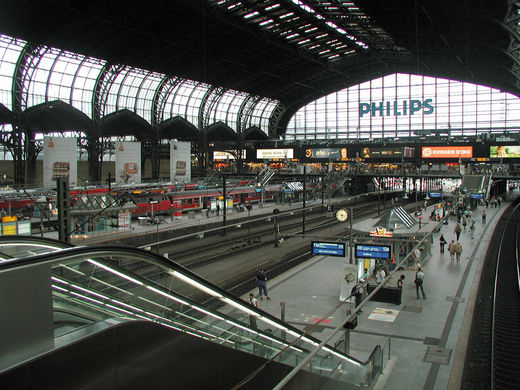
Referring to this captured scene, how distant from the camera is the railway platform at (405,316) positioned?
32.8ft

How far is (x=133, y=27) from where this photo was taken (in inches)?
1592

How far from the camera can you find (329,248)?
17859mm

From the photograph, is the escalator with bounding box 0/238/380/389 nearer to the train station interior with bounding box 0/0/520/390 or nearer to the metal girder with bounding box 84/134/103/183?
the train station interior with bounding box 0/0/520/390

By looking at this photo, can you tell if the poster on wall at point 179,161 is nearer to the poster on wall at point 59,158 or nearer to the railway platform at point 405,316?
the poster on wall at point 59,158

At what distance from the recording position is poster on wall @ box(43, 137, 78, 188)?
884 inches

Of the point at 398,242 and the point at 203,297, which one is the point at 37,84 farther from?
the point at 203,297

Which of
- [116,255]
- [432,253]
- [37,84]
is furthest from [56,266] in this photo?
[37,84]

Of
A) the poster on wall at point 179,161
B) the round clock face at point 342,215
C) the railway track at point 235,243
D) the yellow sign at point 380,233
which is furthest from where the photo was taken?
the poster on wall at point 179,161

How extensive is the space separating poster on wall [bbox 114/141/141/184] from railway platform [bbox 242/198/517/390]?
44.5ft

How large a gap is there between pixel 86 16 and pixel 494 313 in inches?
1379

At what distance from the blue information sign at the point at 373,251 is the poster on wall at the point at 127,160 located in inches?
681

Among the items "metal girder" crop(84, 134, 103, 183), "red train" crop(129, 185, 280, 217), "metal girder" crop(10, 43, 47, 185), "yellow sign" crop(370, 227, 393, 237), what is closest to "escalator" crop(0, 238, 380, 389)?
"yellow sign" crop(370, 227, 393, 237)

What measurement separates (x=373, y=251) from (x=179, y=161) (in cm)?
2121

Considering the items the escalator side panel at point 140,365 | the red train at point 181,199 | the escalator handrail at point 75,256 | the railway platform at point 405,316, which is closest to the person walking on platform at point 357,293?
the railway platform at point 405,316
